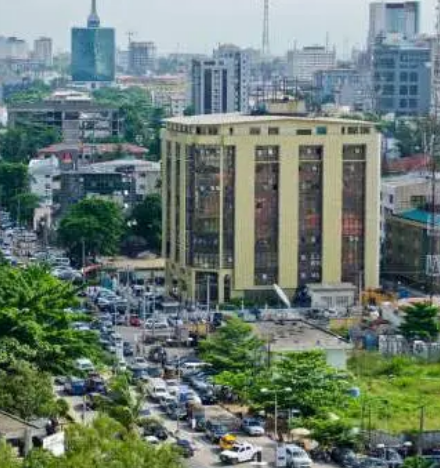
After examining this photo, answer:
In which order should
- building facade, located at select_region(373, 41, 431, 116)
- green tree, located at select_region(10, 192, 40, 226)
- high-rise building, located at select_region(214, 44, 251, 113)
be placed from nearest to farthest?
green tree, located at select_region(10, 192, 40, 226)
high-rise building, located at select_region(214, 44, 251, 113)
building facade, located at select_region(373, 41, 431, 116)

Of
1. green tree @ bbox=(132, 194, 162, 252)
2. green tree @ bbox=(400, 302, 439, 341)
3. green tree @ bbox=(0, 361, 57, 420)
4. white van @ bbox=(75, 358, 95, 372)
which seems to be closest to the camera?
green tree @ bbox=(0, 361, 57, 420)

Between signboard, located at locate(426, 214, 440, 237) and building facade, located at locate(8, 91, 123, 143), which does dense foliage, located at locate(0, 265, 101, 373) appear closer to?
signboard, located at locate(426, 214, 440, 237)

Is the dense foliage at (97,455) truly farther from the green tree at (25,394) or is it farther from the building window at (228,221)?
the building window at (228,221)

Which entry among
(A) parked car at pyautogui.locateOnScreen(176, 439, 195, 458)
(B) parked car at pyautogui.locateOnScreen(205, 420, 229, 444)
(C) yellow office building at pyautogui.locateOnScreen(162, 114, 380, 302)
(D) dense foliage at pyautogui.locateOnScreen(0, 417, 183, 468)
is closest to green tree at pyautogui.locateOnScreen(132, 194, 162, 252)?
(C) yellow office building at pyautogui.locateOnScreen(162, 114, 380, 302)

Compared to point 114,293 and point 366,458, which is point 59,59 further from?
point 366,458

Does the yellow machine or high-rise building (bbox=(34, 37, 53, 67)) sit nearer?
the yellow machine

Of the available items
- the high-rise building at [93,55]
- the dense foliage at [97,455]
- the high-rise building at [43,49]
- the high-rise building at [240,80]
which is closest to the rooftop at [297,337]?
the dense foliage at [97,455]

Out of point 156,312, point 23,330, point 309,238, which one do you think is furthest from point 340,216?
point 23,330
